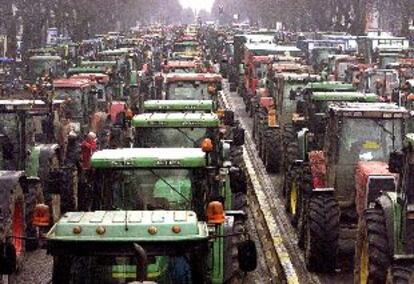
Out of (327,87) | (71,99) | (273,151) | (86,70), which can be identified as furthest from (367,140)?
(86,70)

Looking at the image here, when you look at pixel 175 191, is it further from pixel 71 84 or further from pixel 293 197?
pixel 71 84

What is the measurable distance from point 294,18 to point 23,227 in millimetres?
83826

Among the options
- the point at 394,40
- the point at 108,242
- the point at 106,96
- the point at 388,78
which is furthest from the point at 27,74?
the point at 108,242

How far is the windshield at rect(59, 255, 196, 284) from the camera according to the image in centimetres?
769

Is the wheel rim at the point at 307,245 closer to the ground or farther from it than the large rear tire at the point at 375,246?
closer to the ground

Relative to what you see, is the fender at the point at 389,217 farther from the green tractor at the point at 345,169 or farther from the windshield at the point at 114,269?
the windshield at the point at 114,269

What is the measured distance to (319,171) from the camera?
15.2 meters

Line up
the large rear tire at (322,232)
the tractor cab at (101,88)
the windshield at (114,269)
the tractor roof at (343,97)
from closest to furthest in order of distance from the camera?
1. the windshield at (114,269)
2. the large rear tire at (322,232)
3. the tractor roof at (343,97)
4. the tractor cab at (101,88)

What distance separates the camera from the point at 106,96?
27.2 m

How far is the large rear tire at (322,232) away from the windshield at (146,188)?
13.2 feet

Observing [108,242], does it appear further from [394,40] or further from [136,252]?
[394,40]

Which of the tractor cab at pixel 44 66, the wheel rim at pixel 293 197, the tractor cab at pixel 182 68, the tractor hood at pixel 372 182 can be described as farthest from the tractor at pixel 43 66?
the tractor hood at pixel 372 182

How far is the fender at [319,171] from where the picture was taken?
49.2 ft

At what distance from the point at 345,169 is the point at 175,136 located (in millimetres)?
2758
